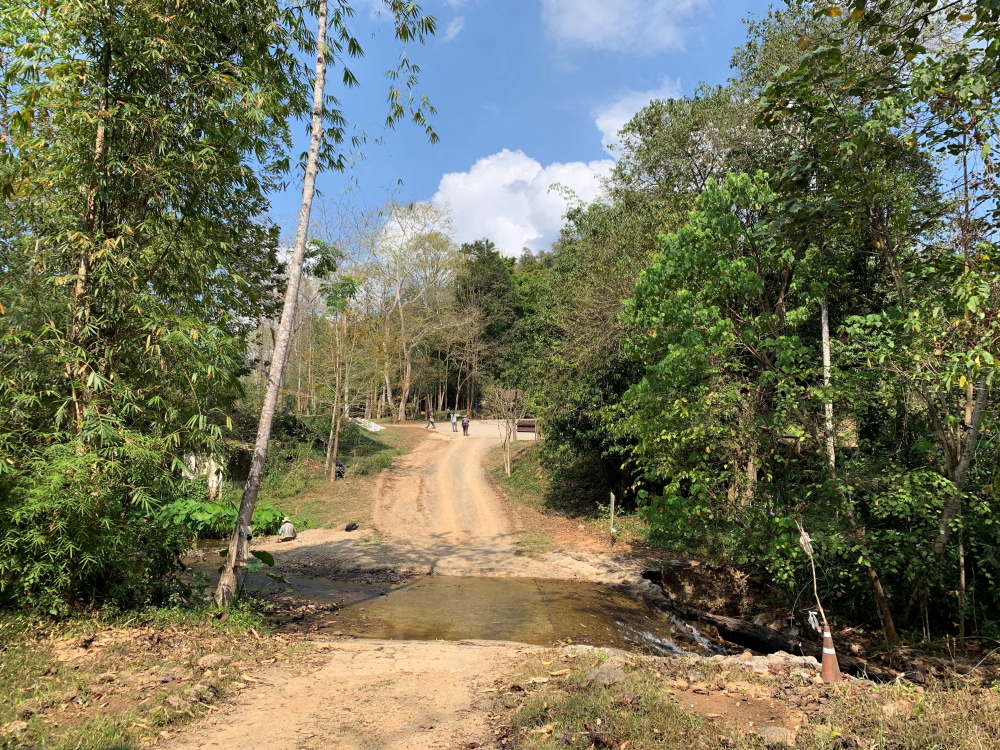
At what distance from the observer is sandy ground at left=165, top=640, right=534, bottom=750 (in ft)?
13.5

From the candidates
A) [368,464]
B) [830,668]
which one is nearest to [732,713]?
[830,668]

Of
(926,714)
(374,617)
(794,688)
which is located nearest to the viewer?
(926,714)

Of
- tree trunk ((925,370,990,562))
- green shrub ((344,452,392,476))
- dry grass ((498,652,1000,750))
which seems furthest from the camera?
green shrub ((344,452,392,476))

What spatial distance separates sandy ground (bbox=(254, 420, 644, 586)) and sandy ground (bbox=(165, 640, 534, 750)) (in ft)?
20.6

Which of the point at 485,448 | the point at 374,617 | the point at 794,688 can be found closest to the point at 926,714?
the point at 794,688

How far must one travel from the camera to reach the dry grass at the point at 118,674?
404cm

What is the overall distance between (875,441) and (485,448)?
22.4 meters

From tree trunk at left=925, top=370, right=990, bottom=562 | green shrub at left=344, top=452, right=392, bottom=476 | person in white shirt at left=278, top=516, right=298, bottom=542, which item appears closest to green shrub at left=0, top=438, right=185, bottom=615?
person in white shirt at left=278, top=516, right=298, bottom=542

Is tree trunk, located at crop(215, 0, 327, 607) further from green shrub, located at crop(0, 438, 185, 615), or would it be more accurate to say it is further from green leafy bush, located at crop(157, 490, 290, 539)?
green shrub, located at crop(0, 438, 185, 615)

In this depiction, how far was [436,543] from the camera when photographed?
15.1m

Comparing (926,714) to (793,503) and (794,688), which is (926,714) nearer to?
(794,688)

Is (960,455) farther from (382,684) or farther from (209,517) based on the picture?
(209,517)

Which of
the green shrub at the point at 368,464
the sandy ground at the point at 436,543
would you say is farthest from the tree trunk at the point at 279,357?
the green shrub at the point at 368,464

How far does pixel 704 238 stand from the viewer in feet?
27.3
